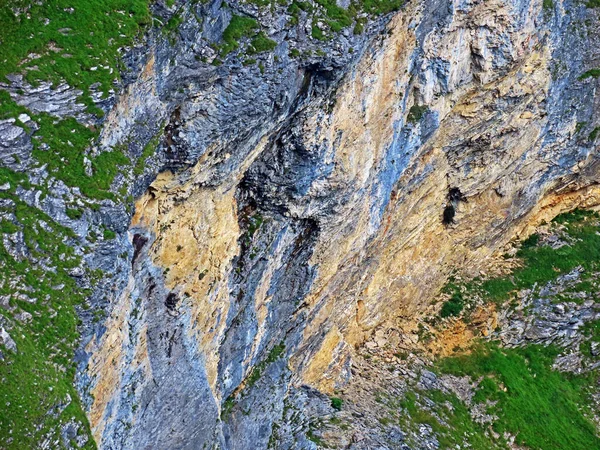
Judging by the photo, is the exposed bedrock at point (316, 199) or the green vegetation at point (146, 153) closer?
the green vegetation at point (146, 153)

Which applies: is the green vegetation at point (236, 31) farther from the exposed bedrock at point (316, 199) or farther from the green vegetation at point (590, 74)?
the green vegetation at point (590, 74)

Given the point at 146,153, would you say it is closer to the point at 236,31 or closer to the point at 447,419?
the point at 236,31

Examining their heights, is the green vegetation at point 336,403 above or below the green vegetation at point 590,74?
below

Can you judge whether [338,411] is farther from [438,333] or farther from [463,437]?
[438,333]

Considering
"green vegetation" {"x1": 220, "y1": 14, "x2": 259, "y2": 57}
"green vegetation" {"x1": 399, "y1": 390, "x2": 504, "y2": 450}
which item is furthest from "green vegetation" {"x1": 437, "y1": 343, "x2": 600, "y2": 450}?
"green vegetation" {"x1": 220, "y1": 14, "x2": 259, "y2": 57}

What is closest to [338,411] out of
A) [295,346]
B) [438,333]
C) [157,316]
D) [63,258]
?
[295,346]

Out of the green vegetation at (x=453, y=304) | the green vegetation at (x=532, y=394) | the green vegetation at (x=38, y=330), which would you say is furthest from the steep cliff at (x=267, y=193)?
the green vegetation at (x=532, y=394)
